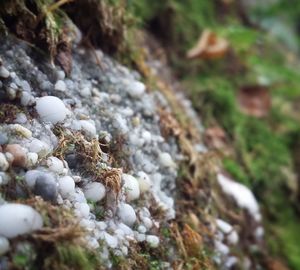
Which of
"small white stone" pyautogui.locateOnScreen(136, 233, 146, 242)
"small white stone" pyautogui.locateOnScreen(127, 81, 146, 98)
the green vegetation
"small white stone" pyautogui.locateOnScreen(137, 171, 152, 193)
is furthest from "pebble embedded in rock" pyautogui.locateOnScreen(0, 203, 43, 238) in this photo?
A: the green vegetation

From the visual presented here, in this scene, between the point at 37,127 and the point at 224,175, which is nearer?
the point at 37,127

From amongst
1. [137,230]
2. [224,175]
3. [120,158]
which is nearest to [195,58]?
[224,175]

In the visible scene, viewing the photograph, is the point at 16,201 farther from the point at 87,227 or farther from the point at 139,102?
the point at 139,102

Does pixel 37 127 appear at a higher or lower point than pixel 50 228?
higher

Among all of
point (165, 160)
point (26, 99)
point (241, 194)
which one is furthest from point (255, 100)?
point (26, 99)

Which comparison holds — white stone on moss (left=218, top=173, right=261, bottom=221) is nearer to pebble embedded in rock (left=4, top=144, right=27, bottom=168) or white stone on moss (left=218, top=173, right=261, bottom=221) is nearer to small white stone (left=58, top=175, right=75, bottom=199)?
small white stone (left=58, top=175, right=75, bottom=199)

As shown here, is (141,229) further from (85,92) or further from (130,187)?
(85,92)

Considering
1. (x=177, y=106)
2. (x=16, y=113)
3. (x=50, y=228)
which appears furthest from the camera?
(x=177, y=106)
